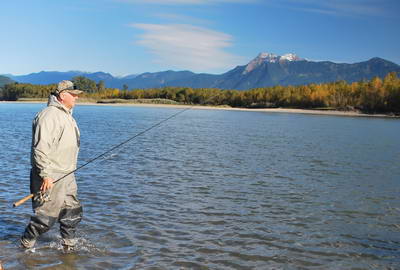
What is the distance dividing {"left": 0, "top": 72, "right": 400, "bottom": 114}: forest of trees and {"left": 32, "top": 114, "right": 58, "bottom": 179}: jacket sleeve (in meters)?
70.5

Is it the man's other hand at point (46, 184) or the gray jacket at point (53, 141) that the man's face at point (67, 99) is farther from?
the man's other hand at point (46, 184)

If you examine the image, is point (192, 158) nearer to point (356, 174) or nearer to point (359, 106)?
point (356, 174)

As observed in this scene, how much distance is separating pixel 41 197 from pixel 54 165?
483 mm

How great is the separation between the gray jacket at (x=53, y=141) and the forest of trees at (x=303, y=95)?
70.2 meters

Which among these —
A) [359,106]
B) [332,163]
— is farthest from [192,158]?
[359,106]

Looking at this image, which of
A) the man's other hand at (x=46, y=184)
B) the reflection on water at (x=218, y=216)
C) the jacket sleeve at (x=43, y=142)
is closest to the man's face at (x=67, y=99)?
the jacket sleeve at (x=43, y=142)

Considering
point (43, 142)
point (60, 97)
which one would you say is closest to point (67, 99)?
point (60, 97)

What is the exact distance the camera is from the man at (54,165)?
18.7ft

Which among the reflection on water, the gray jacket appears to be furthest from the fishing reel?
the reflection on water

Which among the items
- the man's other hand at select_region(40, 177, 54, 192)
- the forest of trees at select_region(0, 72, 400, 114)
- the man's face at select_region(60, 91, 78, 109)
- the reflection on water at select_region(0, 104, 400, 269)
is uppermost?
the forest of trees at select_region(0, 72, 400, 114)

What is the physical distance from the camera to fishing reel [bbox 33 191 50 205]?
5.86 meters

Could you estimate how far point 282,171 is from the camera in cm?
1515

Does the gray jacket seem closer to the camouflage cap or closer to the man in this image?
the man

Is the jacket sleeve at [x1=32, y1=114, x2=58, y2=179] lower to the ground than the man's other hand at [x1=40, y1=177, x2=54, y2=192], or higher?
higher
